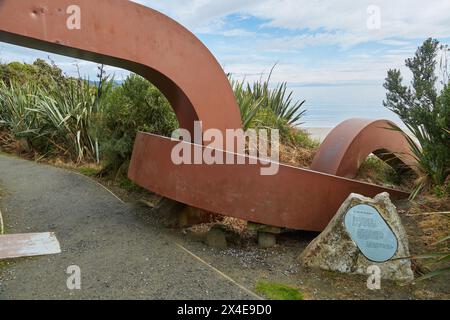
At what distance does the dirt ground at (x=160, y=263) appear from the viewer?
3.07 m

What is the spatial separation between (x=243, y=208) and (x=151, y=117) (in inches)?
117

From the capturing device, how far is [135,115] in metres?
6.11

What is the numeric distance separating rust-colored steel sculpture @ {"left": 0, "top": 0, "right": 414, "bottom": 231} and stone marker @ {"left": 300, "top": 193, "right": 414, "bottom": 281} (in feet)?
1.70

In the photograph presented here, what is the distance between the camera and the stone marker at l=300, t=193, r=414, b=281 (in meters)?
3.37

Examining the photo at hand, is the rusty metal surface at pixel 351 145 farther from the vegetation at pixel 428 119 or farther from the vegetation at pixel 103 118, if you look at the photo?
the vegetation at pixel 103 118

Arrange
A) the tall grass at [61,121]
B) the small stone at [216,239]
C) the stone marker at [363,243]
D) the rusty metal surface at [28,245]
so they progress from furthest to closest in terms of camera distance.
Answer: the tall grass at [61,121], the small stone at [216,239], the rusty metal surface at [28,245], the stone marker at [363,243]

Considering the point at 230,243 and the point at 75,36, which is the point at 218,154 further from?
the point at 75,36

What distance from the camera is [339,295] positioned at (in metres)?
3.08

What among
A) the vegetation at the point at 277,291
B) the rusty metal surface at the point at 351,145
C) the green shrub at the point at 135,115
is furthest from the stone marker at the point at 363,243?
the green shrub at the point at 135,115

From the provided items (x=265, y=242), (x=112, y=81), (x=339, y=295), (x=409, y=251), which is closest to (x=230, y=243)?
(x=265, y=242)

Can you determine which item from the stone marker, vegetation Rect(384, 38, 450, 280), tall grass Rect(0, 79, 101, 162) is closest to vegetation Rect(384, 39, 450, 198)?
vegetation Rect(384, 38, 450, 280)

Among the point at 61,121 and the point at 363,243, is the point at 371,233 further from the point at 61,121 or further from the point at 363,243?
the point at 61,121

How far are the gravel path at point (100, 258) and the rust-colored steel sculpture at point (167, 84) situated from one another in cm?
59

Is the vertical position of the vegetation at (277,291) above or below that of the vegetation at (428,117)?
below
